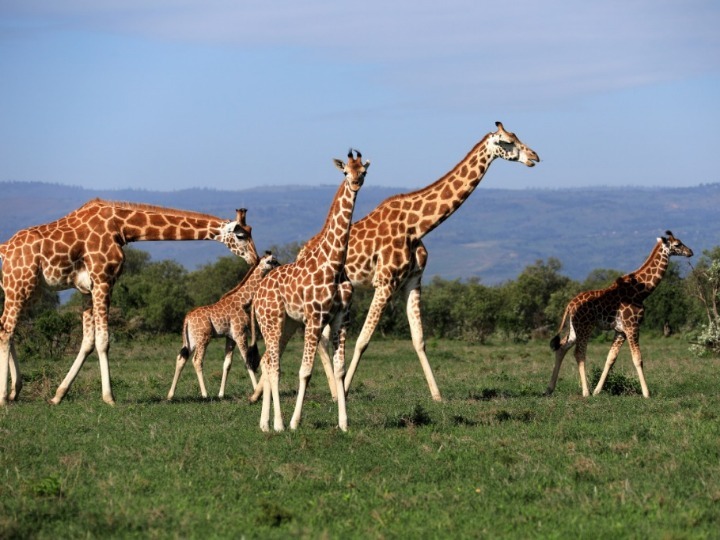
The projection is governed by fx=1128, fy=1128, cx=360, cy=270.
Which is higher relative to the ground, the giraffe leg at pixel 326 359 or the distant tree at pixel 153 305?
the giraffe leg at pixel 326 359

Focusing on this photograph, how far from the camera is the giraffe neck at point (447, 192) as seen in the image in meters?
15.6

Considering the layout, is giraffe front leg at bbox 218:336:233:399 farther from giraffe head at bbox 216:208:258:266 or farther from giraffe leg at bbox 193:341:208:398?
giraffe head at bbox 216:208:258:266

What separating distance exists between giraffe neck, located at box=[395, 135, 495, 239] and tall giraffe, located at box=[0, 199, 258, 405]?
2.47m

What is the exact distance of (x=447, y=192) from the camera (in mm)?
15750

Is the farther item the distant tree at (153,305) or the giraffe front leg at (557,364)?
the distant tree at (153,305)

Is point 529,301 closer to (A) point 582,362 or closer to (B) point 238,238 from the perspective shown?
(A) point 582,362

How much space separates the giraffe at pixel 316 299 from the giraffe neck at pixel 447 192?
3447 mm

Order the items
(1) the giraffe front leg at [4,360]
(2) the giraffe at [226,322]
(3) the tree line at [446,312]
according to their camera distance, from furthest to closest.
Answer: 1. (3) the tree line at [446,312]
2. (2) the giraffe at [226,322]
3. (1) the giraffe front leg at [4,360]

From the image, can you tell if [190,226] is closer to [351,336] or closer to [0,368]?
[0,368]

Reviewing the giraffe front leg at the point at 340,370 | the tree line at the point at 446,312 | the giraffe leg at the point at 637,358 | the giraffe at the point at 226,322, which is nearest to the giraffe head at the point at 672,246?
the giraffe leg at the point at 637,358

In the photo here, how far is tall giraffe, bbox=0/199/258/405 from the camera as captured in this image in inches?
566

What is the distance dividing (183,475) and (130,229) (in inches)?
224

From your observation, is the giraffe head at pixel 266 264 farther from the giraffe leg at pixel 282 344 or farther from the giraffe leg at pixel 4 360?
the giraffe leg at pixel 4 360

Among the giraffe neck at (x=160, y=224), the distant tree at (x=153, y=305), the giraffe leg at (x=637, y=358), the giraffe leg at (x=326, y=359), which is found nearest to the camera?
the giraffe neck at (x=160, y=224)
